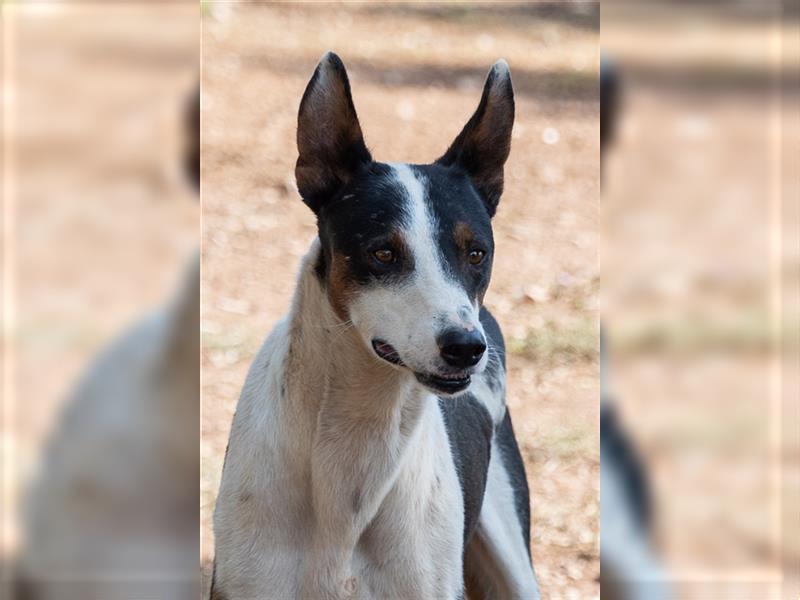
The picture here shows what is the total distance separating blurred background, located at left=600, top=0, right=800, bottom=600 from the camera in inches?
99.4

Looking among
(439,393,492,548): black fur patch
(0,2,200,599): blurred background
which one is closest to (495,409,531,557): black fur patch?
→ (439,393,492,548): black fur patch

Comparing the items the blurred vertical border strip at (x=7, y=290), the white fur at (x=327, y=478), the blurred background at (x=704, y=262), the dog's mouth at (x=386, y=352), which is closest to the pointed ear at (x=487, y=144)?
the white fur at (x=327, y=478)

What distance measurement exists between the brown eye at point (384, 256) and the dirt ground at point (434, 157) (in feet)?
→ 1.58

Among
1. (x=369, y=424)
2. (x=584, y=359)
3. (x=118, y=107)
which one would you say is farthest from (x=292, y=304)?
(x=584, y=359)

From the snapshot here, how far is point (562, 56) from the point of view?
10.3ft

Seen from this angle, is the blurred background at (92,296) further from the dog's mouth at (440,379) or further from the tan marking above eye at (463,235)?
the tan marking above eye at (463,235)

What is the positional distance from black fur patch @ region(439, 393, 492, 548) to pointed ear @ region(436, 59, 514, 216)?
0.61 m

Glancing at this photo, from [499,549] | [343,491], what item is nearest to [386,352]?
[343,491]

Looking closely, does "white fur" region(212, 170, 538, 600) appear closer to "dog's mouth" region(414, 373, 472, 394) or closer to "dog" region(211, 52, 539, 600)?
"dog" region(211, 52, 539, 600)

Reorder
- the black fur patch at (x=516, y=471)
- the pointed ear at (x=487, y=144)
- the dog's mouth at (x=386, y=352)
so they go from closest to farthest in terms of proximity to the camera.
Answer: the dog's mouth at (x=386, y=352), the pointed ear at (x=487, y=144), the black fur patch at (x=516, y=471)

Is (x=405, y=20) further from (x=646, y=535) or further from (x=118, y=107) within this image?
(x=646, y=535)

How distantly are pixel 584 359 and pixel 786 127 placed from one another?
1.49 meters

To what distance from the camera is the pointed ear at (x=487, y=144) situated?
294cm

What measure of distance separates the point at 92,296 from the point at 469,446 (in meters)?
1.46
